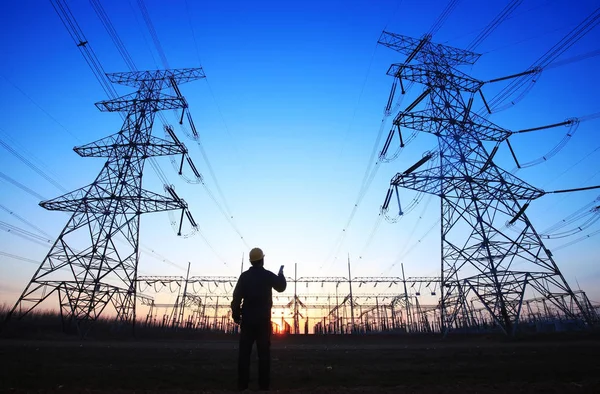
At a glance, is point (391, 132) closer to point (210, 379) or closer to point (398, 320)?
point (210, 379)

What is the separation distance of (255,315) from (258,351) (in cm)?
38

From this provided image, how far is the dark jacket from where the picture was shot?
11.8 feet

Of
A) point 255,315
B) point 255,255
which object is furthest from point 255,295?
point 255,255

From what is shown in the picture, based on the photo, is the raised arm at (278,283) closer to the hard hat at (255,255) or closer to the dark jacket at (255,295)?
the dark jacket at (255,295)

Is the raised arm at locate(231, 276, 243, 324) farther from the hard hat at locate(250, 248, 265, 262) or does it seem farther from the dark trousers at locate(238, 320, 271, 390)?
the hard hat at locate(250, 248, 265, 262)

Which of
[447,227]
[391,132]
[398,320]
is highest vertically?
[391,132]

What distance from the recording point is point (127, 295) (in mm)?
17641

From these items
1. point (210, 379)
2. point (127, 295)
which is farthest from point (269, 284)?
point (127, 295)

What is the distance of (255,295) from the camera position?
3654mm

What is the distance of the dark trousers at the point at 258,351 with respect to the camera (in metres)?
3.32

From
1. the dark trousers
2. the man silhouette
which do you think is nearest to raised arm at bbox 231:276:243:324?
the man silhouette

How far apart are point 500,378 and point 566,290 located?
45.3 feet

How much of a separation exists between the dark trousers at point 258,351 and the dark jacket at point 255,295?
8 centimetres

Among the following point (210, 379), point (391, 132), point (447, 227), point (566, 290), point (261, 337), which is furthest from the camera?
point (391, 132)
